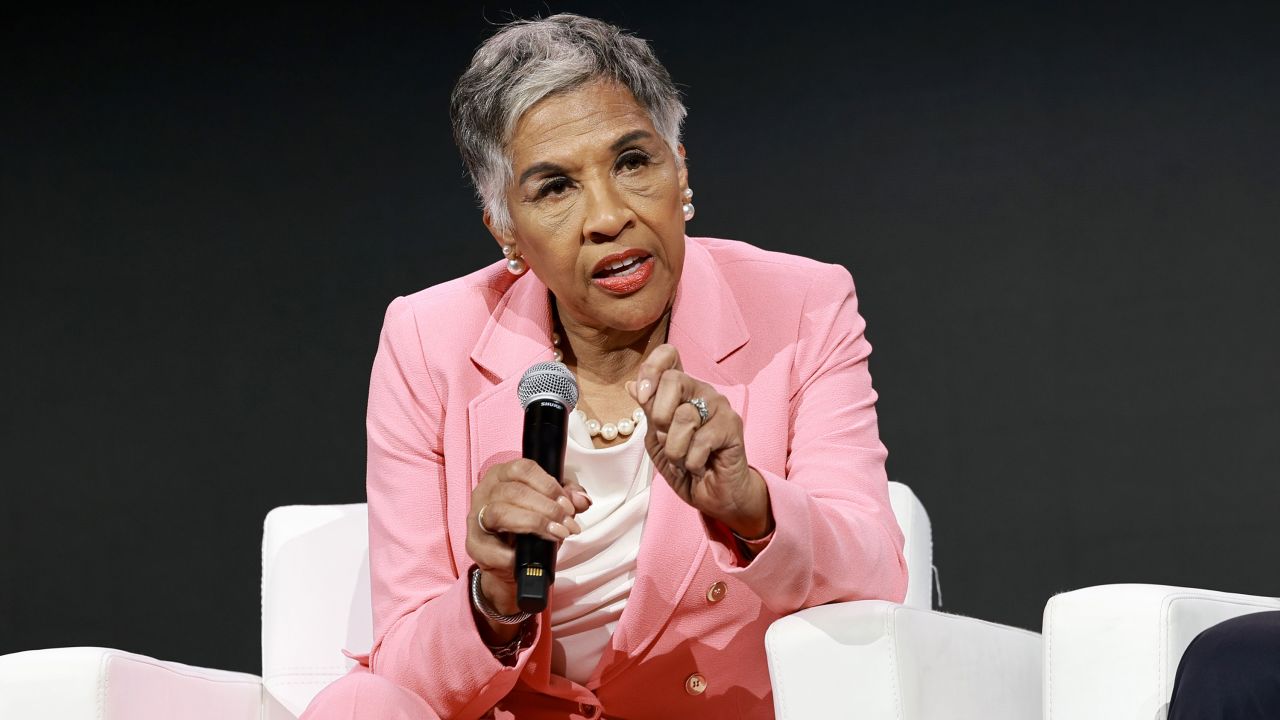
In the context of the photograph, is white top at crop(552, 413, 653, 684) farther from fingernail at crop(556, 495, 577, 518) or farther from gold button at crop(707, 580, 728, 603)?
fingernail at crop(556, 495, 577, 518)

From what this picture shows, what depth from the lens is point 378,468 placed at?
1985mm

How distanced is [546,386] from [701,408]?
0.56 feet

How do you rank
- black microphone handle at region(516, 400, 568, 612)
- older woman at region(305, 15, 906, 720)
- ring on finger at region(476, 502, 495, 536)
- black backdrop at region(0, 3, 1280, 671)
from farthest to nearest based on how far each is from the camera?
black backdrop at region(0, 3, 1280, 671) < older woman at region(305, 15, 906, 720) < ring on finger at region(476, 502, 495, 536) < black microphone handle at region(516, 400, 568, 612)

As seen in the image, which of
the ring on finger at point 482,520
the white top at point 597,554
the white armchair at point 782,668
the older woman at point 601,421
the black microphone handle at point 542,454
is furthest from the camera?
the white top at point 597,554

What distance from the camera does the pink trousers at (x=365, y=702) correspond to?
1603mm

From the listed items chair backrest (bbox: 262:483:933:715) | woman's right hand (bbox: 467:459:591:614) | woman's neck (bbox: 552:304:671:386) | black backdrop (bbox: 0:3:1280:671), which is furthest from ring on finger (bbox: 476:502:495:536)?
black backdrop (bbox: 0:3:1280:671)

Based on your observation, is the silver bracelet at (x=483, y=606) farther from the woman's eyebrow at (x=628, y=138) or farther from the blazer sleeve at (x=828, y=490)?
the woman's eyebrow at (x=628, y=138)

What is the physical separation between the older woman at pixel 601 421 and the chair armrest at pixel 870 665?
0.05 metres

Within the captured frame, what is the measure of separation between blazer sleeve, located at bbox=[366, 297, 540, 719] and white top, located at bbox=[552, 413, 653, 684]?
0.16 m

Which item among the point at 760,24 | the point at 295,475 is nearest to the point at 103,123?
the point at 295,475

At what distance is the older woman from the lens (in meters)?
1.77

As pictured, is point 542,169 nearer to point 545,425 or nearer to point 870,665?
point 545,425

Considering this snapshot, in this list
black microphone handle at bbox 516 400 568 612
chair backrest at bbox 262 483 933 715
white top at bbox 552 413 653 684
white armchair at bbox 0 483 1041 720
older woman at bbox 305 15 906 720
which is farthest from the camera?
chair backrest at bbox 262 483 933 715

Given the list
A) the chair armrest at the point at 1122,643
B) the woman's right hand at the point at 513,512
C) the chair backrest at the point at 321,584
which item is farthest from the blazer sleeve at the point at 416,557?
the chair armrest at the point at 1122,643
